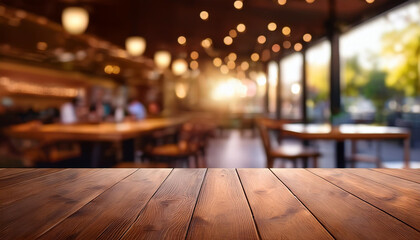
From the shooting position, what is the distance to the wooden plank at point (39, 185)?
3.80ft

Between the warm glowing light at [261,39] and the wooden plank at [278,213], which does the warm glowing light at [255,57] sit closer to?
the warm glowing light at [261,39]

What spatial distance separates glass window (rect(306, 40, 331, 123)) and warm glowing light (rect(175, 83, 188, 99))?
6.83m

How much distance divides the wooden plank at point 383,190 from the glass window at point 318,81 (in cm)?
524

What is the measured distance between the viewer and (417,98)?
11.0 meters

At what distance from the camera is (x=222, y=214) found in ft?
3.19

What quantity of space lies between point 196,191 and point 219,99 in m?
15.6

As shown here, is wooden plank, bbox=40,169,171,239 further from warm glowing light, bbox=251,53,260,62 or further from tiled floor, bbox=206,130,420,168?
warm glowing light, bbox=251,53,260,62

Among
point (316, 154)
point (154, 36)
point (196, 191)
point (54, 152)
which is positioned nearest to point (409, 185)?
point (196, 191)

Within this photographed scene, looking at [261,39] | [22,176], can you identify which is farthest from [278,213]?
[261,39]

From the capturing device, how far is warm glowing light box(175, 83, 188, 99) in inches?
696

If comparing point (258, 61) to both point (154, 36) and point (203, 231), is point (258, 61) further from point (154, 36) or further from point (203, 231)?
point (203, 231)

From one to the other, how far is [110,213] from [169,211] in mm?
182

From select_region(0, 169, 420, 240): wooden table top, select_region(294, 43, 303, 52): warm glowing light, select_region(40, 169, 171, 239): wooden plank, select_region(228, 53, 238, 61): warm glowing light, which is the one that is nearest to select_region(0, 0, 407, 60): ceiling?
select_region(294, 43, 303, 52): warm glowing light

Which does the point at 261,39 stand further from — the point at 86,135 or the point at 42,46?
the point at 86,135
